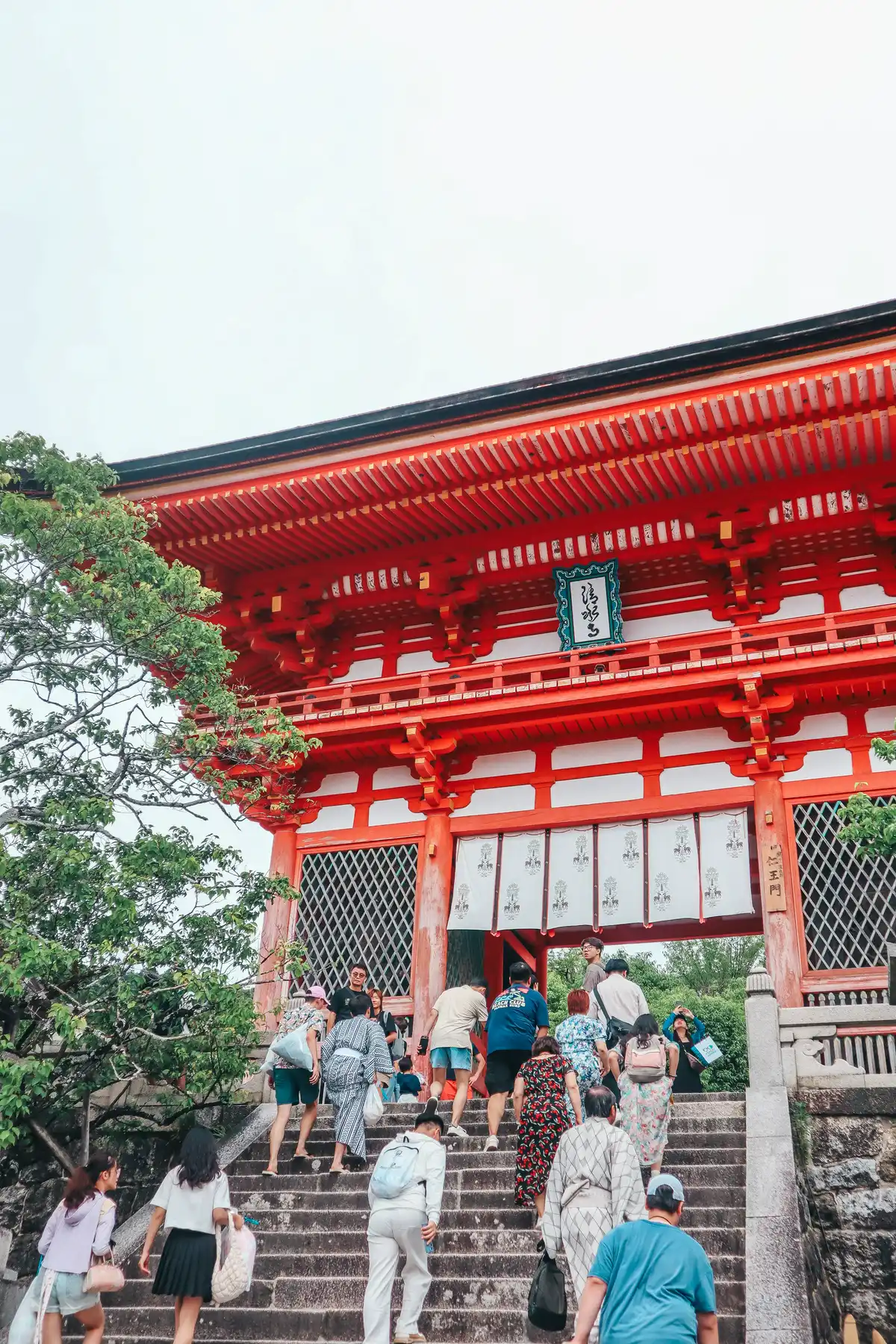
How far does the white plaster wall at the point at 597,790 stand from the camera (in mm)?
12930

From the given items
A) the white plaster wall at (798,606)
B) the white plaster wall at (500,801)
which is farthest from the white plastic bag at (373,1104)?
the white plaster wall at (798,606)

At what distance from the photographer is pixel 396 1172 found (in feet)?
20.9

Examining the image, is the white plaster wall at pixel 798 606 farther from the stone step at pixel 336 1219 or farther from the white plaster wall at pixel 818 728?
the stone step at pixel 336 1219

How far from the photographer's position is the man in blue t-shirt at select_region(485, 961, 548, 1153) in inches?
342

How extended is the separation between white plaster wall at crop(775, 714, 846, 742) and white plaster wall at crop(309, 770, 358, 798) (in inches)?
204

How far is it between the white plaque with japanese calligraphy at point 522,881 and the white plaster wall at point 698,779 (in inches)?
61.4

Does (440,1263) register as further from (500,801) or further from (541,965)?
(541,965)

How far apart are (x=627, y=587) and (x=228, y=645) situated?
5494 millimetres

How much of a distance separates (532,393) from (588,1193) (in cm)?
880

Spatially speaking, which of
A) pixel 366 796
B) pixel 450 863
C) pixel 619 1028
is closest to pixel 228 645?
pixel 366 796

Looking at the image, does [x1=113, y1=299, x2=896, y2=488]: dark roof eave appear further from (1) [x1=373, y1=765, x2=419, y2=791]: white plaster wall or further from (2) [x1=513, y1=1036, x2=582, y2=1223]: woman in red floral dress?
(2) [x1=513, y1=1036, x2=582, y2=1223]: woman in red floral dress

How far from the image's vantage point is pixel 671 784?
1277cm

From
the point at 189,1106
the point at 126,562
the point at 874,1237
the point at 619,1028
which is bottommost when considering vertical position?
the point at 874,1237

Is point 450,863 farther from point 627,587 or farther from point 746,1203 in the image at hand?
point 746,1203
